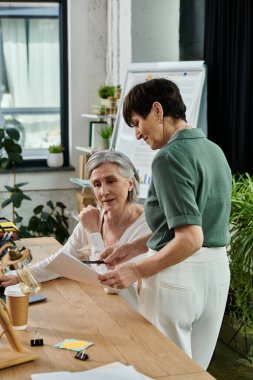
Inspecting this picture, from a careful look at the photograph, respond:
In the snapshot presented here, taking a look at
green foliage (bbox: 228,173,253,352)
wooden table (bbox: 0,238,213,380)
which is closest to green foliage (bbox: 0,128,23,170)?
green foliage (bbox: 228,173,253,352)

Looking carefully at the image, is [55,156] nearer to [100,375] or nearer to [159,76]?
[159,76]

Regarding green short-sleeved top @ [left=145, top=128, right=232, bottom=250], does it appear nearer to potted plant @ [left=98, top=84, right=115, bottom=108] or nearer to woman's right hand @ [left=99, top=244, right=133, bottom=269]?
woman's right hand @ [left=99, top=244, right=133, bottom=269]

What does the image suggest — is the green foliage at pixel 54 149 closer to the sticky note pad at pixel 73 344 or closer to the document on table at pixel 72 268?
the document on table at pixel 72 268

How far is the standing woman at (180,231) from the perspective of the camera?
234cm

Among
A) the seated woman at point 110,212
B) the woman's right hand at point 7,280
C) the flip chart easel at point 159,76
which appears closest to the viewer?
the woman's right hand at point 7,280

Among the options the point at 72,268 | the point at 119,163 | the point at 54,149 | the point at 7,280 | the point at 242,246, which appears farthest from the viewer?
the point at 54,149

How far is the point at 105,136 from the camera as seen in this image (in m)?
5.80

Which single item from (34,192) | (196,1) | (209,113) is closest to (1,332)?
(209,113)

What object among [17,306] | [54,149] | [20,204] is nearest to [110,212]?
[17,306]

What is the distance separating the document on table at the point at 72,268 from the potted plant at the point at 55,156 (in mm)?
3935

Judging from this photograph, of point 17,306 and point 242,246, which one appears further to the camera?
point 242,246

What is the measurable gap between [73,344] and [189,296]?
0.52 meters

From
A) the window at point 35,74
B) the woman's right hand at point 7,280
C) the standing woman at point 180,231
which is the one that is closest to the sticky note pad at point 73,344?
the standing woman at point 180,231

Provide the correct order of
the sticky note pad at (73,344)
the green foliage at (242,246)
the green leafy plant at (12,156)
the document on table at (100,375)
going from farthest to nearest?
the green leafy plant at (12,156)
the green foliage at (242,246)
the sticky note pad at (73,344)
the document on table at (100,375)
